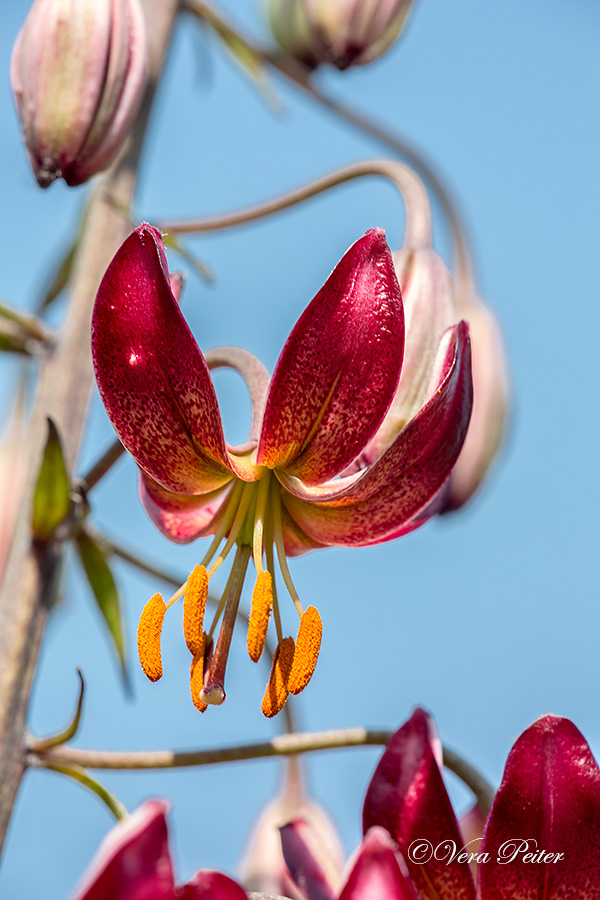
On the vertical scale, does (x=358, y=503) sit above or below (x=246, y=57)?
below

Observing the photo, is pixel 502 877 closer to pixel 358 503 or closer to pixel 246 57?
pixel 358 503

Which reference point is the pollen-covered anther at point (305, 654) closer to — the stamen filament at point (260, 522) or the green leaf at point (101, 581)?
the stamen filament at point (260, 522)

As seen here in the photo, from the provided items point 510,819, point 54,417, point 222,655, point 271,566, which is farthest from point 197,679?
point 54,417

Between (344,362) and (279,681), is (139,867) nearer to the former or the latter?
(279,681)

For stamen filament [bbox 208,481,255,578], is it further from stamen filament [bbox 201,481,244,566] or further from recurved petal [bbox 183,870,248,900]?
recurved petal [bbox 183,870,248,900]

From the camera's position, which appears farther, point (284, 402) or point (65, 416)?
point (65, 416)

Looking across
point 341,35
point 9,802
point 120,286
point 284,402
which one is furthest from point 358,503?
point 341,35
